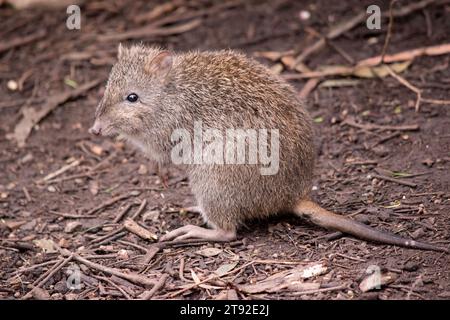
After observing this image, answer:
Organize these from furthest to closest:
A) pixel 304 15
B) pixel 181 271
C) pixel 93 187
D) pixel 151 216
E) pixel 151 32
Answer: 1. pixel 151 32
2. pixel 304 15
3. pixel 93 187
4. pixel 151 216
5. pixel 181 271

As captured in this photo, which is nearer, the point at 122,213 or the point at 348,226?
the point at 348,226

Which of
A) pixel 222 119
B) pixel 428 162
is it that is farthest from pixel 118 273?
pixel 428 162

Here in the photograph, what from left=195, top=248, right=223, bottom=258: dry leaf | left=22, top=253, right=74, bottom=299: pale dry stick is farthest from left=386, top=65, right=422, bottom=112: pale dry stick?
left=22, top=253, right=74, bottom=299: pale dry stick

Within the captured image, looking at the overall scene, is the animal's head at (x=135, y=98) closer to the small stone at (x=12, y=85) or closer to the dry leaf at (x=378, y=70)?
the dry leaf at (x=378, y=70)

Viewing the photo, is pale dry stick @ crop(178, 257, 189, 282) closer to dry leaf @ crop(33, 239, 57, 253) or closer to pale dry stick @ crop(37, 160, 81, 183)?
dry leaf @ crop(33, 239, 57, 253)

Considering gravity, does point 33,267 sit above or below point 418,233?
below

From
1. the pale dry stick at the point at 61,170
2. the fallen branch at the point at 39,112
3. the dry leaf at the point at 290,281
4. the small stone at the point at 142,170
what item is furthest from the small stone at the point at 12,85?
the dry leaf at the point at 290,281

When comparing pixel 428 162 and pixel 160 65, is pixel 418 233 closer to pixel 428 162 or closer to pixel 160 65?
pixel 428 162
